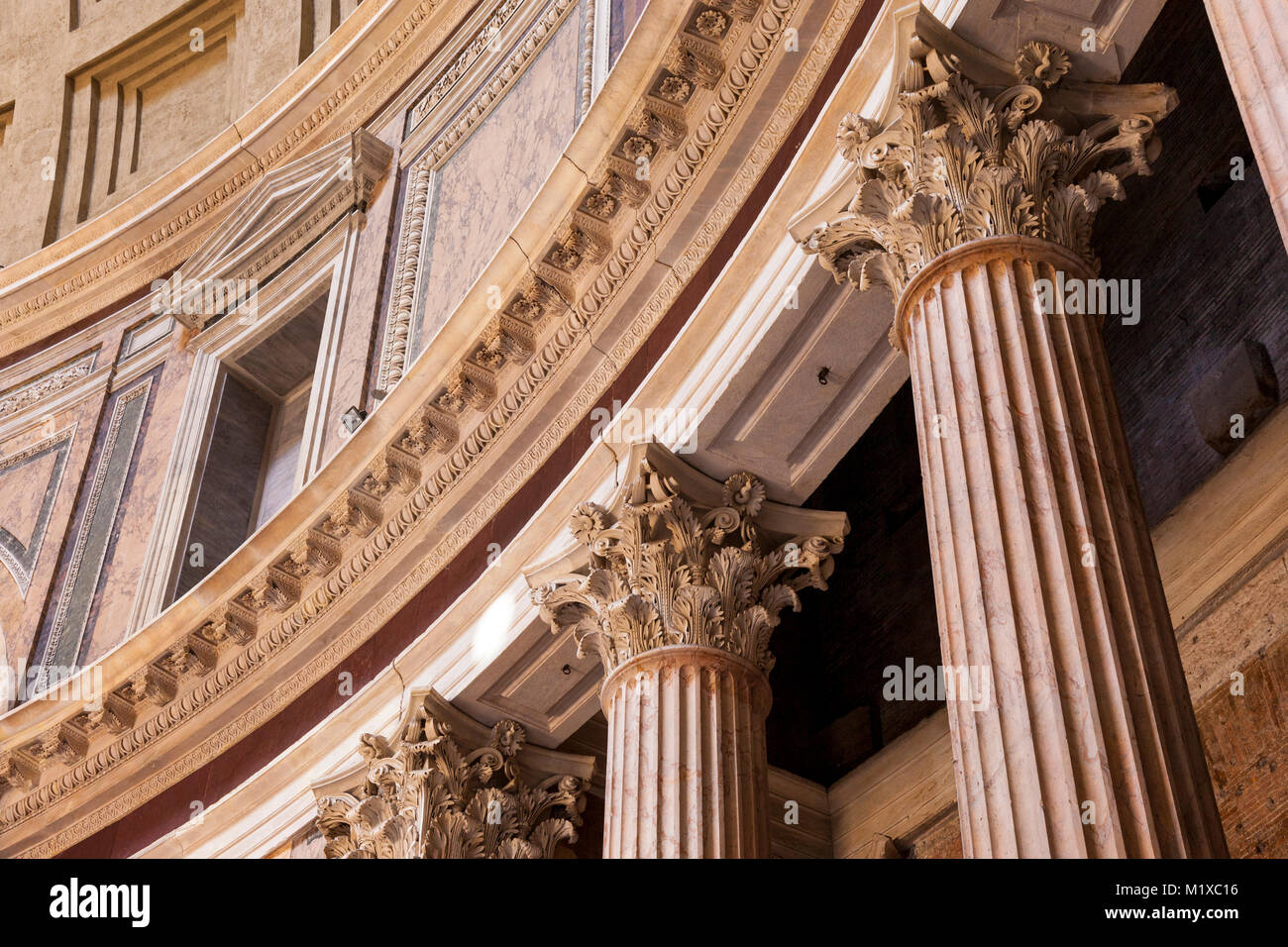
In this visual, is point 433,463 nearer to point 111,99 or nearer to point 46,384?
point 46,384

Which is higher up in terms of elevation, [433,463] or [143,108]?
[143,108]

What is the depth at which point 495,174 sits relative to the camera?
11.3 m

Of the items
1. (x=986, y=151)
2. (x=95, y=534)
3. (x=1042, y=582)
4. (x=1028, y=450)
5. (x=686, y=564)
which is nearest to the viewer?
(x=1042, y=582)

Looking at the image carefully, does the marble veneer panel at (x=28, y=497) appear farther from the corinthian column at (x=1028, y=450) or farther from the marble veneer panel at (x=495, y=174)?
the corinthian column at (x=1028, y=450)

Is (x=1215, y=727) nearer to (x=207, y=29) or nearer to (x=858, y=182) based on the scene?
(x=858, y=182)

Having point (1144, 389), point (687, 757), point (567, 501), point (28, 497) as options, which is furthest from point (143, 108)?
point (687, 757)

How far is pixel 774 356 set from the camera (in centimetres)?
703

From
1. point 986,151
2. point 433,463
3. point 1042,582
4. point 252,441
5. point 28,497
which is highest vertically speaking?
point 28,497

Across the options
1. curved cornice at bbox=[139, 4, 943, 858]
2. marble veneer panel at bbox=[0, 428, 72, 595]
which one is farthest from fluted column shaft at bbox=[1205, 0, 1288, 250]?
marble veneer panel at bbox=[0, 428, 72, 595]

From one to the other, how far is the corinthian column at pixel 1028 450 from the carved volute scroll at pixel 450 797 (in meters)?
3.56

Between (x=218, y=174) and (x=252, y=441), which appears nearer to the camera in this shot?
(x=252, y=441)

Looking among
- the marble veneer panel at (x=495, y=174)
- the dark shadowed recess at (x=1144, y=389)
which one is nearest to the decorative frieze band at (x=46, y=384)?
the marble veneer panel at (x=495, y=174)

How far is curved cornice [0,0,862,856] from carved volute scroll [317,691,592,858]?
129 cm

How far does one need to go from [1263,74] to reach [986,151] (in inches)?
68.9
